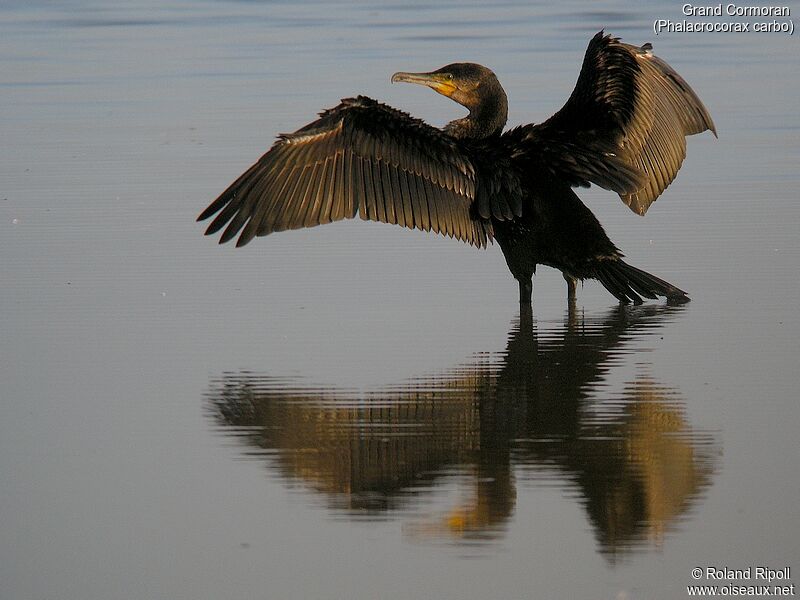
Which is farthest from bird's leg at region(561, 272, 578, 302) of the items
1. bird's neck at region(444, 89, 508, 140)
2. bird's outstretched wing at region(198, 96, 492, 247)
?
bird's neck at region(444, 89, 508, 140)

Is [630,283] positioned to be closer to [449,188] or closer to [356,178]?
[449,188]

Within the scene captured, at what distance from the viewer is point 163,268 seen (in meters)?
8.89

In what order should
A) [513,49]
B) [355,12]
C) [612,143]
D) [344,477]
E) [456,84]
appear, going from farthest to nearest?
[355,12] → [513,49] → [456,84] → [612,143] → [344,477]

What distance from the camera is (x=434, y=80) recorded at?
9.38 m

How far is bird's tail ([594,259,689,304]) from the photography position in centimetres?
790

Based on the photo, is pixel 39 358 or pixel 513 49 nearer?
pixel 39 358

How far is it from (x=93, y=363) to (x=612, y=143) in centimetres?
309

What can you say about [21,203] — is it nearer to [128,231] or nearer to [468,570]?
[128,231]

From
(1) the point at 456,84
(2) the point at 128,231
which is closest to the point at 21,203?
(2) the point at 128,231

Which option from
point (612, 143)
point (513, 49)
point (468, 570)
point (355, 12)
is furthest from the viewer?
point (355, 12)

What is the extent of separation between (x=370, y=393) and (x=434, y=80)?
129 inches

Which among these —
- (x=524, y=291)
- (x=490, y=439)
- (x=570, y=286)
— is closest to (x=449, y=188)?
(x=524, y=291)

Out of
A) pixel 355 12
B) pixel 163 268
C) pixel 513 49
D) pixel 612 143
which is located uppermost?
A: pixel 355 12

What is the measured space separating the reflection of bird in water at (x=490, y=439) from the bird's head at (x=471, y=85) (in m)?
2.35
